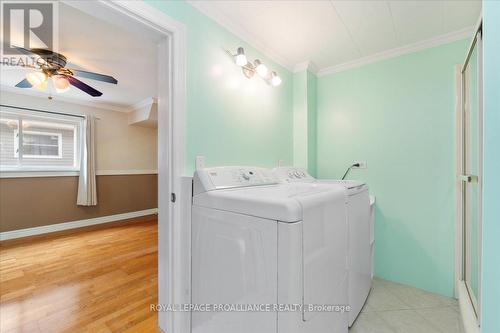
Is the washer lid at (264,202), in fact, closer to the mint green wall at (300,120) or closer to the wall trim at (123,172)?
the mint green wall at (300,120)

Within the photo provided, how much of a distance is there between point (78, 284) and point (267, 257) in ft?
6.74

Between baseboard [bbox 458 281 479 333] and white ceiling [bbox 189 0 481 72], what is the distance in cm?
200

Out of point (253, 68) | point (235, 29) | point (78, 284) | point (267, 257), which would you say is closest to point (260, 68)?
point (253, 68)

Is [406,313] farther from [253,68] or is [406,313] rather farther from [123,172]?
[123,172]

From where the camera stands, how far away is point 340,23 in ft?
5.44

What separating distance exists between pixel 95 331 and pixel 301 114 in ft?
8.16

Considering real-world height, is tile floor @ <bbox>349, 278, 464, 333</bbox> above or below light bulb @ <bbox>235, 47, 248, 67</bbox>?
below

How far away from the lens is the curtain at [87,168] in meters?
3.60

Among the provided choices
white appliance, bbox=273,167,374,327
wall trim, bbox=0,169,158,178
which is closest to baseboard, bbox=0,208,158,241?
wall trim, bbox=0,169,158,178

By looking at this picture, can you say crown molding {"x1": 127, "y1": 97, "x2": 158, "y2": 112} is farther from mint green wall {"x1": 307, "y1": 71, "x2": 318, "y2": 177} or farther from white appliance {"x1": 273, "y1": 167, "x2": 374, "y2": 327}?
white appliance {"x1": 273, "y1": 167, "x2": 374, "y2": 327}

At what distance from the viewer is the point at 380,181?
2092 millimetres

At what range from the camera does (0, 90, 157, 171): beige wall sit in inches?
139

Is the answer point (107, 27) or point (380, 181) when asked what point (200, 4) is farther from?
point (380, 181)

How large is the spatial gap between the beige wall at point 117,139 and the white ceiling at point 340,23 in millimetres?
3459
